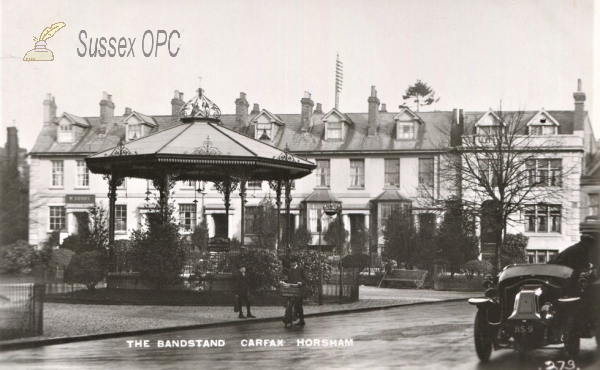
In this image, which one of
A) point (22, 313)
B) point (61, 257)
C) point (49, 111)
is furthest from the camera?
point (61, 257)

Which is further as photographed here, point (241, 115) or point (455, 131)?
point (241, 115)

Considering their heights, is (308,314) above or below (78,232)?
A: below

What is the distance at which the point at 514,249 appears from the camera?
73.8ft

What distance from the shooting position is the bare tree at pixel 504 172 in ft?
70.9

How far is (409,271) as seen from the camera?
2969 cm

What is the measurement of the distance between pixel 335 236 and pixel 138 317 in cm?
871

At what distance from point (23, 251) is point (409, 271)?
15849 mm

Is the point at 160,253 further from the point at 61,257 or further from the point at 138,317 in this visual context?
the point at 61,257

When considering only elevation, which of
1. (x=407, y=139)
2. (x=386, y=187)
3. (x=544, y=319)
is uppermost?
(x=407, y=139)

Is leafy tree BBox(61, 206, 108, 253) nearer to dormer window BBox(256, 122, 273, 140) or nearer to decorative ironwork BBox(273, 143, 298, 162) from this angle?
dormer window BBox(256, 122, 273, 140)

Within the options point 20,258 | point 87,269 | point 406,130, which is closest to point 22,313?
point 20,258

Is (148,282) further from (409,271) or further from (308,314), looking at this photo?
(409,271)

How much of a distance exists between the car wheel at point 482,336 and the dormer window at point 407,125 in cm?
1183

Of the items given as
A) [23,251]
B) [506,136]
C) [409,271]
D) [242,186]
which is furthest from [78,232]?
[506,136]
